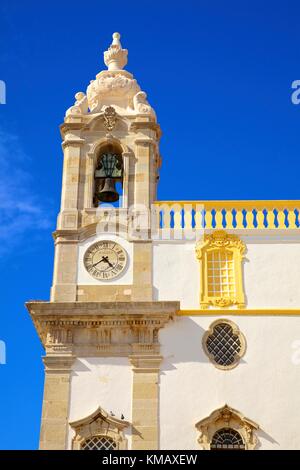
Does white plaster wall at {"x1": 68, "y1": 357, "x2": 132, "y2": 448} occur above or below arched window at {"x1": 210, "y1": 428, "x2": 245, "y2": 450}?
above

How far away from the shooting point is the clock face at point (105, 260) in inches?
949

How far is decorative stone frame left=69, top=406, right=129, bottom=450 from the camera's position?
21.9 metres

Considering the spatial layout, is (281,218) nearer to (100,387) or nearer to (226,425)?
(226,425)

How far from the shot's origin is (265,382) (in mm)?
22484

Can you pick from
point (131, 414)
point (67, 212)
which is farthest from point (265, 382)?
point (67, 212)

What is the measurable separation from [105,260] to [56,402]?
4.20m

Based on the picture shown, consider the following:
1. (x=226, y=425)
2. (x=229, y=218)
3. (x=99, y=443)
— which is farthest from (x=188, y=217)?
(x=99, y=443)

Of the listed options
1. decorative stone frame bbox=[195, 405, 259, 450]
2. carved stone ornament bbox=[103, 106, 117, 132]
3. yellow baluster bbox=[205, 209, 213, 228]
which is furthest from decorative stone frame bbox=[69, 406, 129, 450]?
carved stone ornament bbox=[103, 106, 117, 132]

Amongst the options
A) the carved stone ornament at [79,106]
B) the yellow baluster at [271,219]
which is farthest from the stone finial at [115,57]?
the yellow baluster at [271,219]

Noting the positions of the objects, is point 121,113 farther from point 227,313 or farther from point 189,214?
point 227,313

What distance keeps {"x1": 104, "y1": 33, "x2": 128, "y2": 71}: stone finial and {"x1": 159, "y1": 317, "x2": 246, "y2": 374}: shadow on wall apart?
9.15m

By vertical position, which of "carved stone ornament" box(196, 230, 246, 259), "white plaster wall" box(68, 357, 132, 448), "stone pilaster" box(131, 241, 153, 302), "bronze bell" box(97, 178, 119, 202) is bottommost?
"white plaster wall" box(68, 357, 132, 448)

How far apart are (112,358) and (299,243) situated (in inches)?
240

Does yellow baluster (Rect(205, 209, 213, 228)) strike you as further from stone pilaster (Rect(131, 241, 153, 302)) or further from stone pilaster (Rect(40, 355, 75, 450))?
stone pilaster (Rect(40, 355, 75, 450))
